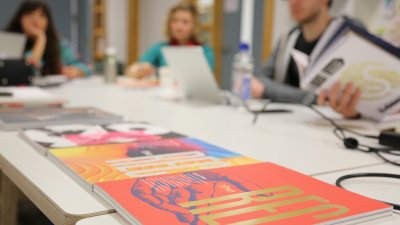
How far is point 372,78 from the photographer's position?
105 cm

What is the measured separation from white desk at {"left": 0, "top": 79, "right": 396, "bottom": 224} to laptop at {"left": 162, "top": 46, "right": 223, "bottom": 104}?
0.37 feet

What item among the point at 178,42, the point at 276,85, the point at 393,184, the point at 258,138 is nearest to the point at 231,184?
the point at 393,184

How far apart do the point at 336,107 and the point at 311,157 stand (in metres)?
0.46

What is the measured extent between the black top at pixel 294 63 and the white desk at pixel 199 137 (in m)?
0.56

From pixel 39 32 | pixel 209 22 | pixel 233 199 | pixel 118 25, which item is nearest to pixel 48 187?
pixel 233 199

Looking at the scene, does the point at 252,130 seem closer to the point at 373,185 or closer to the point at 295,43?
the point at 373,185

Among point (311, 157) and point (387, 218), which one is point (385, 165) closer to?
point (311, 157)

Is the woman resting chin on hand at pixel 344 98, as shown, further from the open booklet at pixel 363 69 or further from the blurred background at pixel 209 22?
the blurred background at pixel 209 22

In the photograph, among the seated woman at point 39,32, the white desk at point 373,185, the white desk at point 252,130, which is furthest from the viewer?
the seated woman at point 39,32

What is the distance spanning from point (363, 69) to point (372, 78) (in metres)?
0.04

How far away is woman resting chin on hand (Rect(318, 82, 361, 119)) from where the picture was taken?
111 cm

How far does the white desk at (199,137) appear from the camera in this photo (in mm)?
521

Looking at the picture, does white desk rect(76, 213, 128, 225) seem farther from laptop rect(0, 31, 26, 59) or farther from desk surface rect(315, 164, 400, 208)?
laptop rect(0, 31, 26, 59)

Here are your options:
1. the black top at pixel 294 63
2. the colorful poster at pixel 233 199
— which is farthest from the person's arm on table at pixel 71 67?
the colorful poster at pixel 233 199
